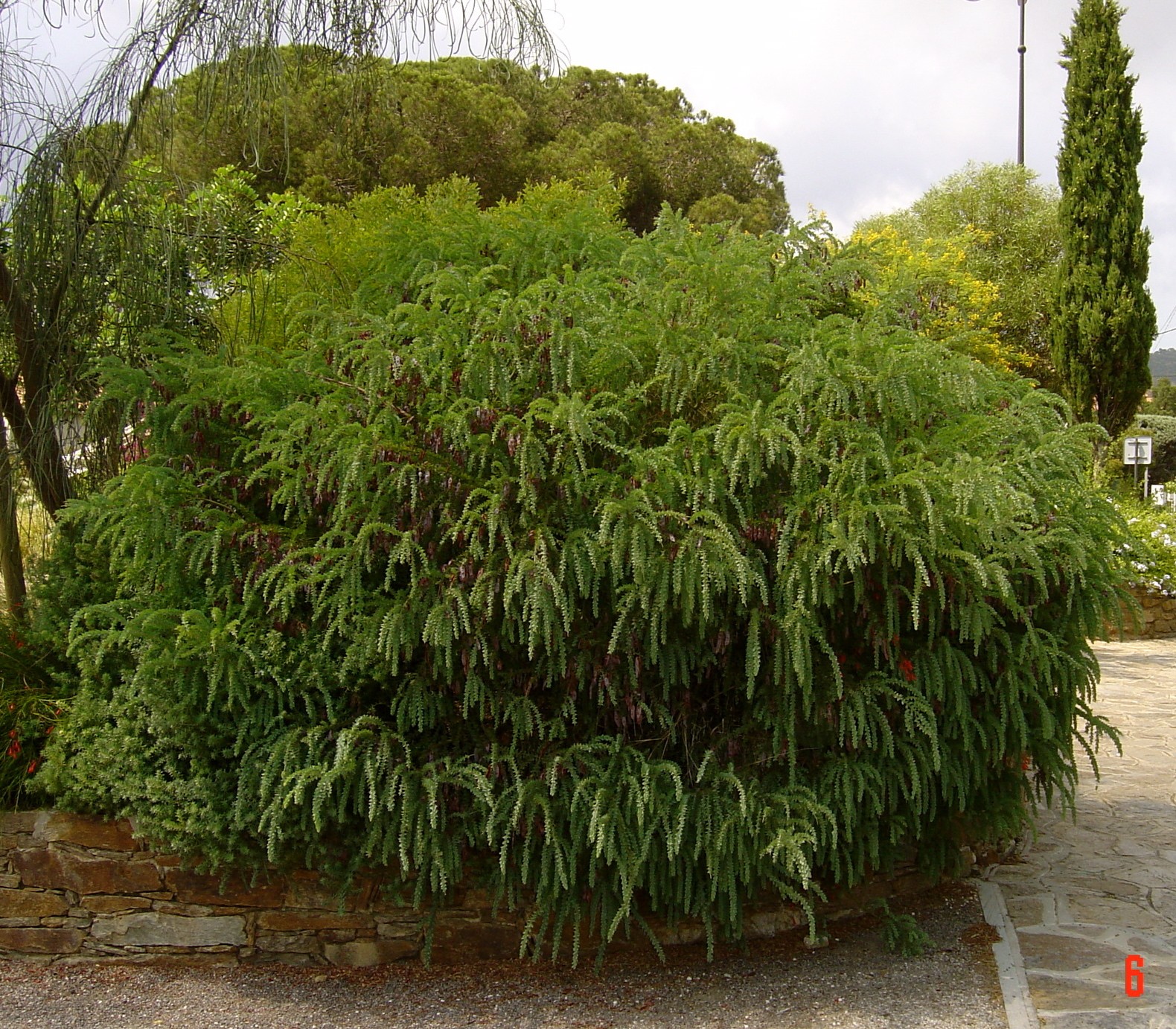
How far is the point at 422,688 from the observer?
3289 mm

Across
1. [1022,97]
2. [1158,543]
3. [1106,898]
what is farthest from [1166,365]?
[1106,898]

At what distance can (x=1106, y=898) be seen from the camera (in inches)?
162

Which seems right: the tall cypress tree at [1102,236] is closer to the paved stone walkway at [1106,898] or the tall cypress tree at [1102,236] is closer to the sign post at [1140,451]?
the sign post at [1140,451]

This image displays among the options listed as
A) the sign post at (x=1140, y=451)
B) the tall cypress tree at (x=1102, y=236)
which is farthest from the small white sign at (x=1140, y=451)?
the tall cypress tree at (x=1102, y=236)

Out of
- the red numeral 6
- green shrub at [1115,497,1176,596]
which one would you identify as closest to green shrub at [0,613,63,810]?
the red numeral 6

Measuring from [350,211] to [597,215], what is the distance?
1.23 metres

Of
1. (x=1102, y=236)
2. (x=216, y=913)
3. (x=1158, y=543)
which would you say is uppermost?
(x=1102, y=236)

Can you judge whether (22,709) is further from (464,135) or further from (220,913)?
(464,135)

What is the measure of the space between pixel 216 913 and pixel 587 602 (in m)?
1.66

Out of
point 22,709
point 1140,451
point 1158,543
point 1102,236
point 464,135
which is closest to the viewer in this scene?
point 22,709

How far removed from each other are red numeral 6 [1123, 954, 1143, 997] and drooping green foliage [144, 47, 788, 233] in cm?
288

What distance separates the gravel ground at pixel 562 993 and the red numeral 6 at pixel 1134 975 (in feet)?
1.32

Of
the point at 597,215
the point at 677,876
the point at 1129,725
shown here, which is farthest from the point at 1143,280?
the point at 677,876

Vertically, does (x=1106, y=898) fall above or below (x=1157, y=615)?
below
